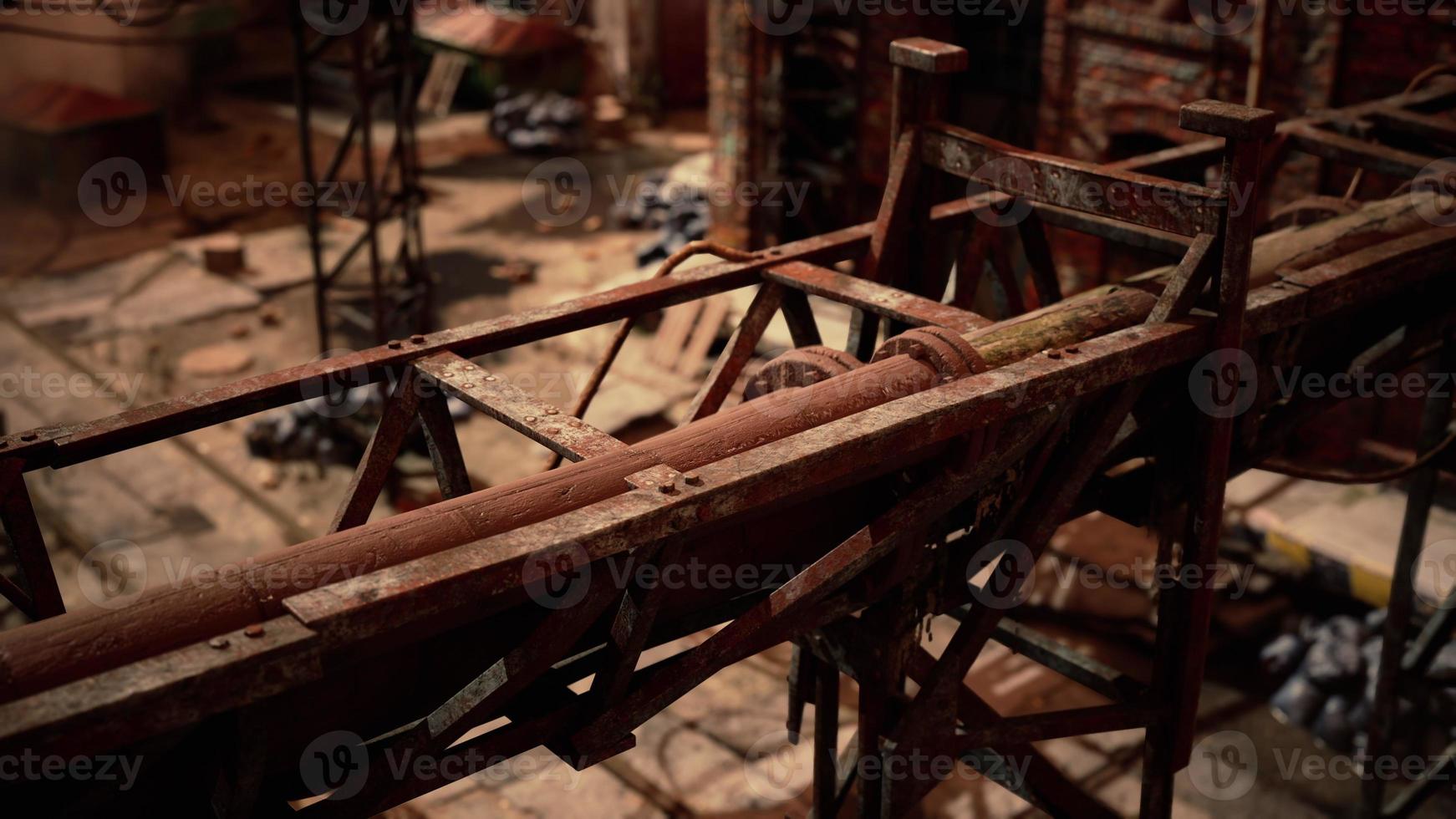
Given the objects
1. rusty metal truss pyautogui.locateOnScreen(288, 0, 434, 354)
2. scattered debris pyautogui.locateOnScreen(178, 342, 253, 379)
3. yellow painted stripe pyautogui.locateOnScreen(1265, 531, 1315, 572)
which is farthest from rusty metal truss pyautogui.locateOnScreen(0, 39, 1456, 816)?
scattered debris pyautogui.locateOnScreen(178, 342, 253, 379)

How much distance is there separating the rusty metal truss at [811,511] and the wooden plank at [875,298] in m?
0.01

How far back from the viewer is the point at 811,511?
3967mm

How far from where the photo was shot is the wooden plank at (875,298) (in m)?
4.41

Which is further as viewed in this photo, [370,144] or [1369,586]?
[370,144]

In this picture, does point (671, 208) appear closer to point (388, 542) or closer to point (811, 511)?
point (811, 511)

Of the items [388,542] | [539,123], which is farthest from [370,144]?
[388,542]

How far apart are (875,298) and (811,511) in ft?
3.11

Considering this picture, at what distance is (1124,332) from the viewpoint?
161 inches

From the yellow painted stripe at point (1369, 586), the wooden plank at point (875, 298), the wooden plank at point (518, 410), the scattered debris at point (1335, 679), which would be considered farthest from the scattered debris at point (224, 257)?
the wooden plank at point (518, 410)

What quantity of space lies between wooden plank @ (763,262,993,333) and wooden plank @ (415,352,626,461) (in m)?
1.12

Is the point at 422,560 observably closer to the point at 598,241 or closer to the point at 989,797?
the point at 989,797

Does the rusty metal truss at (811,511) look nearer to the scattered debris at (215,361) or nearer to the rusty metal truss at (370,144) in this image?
the rusty metal truss at (370,144)

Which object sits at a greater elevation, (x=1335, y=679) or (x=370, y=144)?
(x=370, y=144)

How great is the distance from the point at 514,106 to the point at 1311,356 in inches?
629
